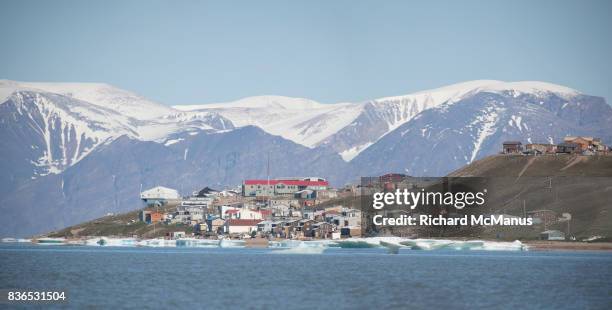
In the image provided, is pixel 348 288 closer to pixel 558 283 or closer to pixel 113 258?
pixel 558 283

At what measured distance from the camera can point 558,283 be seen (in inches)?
4936

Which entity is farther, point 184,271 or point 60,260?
point 60,260

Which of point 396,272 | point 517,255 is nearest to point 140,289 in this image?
point 396,272

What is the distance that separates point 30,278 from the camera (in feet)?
410

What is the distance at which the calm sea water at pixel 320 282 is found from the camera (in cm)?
10106

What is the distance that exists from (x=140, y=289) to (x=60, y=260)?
67.6m

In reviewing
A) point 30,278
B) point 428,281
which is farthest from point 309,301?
point 30,278

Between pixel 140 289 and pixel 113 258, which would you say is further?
pixel 113 258

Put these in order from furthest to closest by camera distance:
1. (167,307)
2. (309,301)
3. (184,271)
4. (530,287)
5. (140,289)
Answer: (184,271)
(530,287)
(140,289)
(309,301)
(167,307)

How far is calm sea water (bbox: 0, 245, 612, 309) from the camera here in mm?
101062

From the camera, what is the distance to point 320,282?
123m

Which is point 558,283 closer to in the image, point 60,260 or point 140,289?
point 140,289

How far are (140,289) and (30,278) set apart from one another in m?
19.1

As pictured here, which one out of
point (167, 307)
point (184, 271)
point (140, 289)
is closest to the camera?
point (167, 307)
